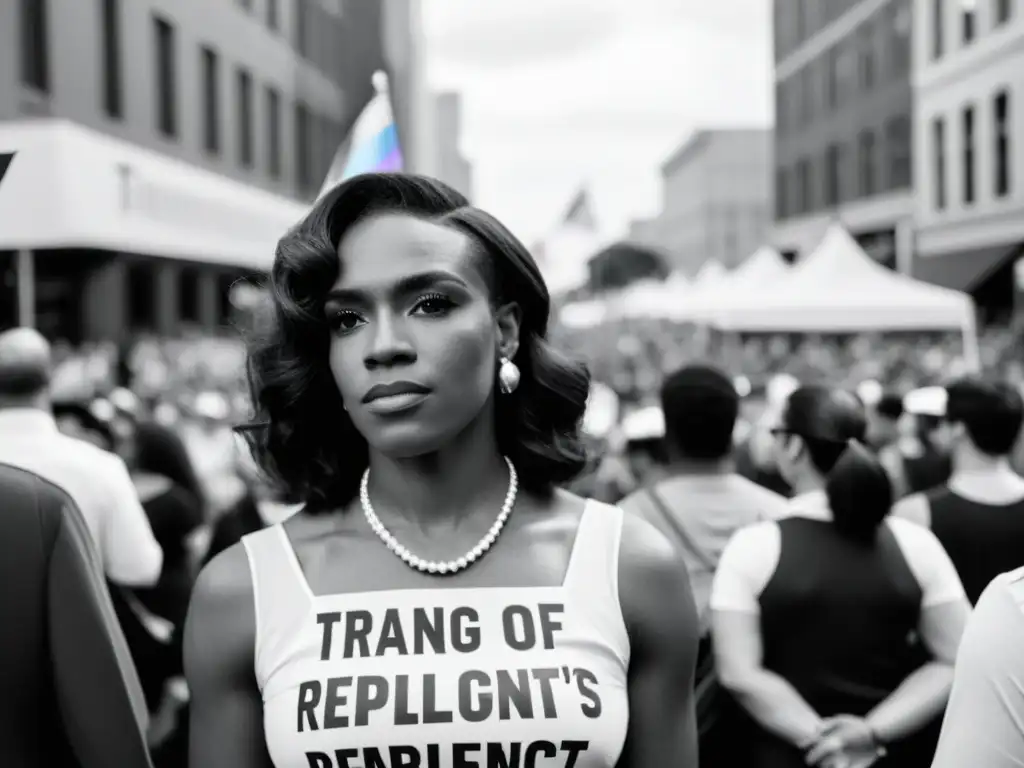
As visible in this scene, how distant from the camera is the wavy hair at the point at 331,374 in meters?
2.37

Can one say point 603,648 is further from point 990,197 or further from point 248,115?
point 990,197

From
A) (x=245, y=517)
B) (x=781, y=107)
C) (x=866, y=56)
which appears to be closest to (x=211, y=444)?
(x=245, y=517)

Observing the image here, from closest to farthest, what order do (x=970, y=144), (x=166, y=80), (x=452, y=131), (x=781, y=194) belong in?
(x=166, y=80)
(x=970, y=144)
(x=781, y=194)
(x=452, y=131)

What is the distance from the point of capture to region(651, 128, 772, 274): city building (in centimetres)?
9906

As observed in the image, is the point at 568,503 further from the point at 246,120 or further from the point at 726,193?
the point at 726,193

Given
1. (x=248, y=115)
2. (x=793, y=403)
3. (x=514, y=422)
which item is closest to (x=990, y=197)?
(x=248, y=115)

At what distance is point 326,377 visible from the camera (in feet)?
8.18

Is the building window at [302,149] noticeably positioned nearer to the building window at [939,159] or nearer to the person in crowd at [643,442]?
the building window at [939,159]

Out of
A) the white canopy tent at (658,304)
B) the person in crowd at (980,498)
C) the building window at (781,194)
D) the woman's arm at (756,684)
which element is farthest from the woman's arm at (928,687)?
the building window at (781,194)

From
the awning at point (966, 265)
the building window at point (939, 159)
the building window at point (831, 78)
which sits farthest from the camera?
the building window at point (831, 78)

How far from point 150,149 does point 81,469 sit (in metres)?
14.6

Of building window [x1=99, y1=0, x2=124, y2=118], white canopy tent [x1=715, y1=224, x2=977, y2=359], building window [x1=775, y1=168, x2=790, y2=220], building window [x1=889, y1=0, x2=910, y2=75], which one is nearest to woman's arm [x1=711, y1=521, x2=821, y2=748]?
white canopy tent [x1=715, y1=224, x2=977, y2=359]

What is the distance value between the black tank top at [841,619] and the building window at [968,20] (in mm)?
30177

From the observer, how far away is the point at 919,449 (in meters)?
7.28
